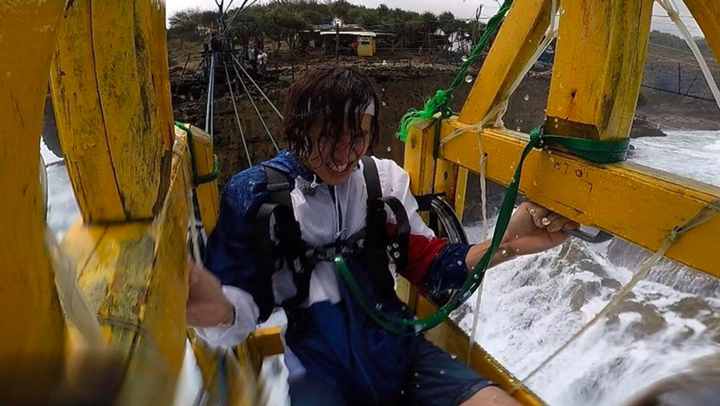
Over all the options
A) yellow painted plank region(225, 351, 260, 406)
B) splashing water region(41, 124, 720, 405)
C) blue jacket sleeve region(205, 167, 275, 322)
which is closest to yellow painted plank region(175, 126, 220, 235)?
blue jacket sleeve region(205, 167, 275, 322)

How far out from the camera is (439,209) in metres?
1.87

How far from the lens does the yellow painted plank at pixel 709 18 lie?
1.08 m

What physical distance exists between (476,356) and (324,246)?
0.71 metres

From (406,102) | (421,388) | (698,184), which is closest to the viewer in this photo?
(698,184)

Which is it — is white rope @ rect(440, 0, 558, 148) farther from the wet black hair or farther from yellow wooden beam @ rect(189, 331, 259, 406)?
yellow wooden beam @ rect(189, 331, 259, 406)

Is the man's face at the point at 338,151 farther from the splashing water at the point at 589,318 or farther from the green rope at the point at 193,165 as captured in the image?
the splashing water at the point at 589,318

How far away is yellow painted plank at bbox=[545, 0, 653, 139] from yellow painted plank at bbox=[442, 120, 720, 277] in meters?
0.10

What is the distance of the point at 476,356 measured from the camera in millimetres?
1707

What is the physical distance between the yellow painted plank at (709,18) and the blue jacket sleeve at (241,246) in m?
1.03

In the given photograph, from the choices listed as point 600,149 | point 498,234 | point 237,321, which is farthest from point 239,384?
point 600,149

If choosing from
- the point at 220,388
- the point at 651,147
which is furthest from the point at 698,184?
the point at 651,147

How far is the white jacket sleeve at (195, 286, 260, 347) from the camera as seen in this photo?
3.97 feet

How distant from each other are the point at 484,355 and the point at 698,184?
852mm

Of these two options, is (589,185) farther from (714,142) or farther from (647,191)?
Result: (714,142)
